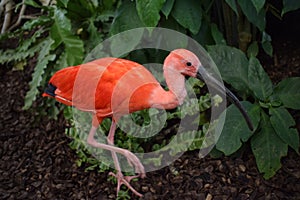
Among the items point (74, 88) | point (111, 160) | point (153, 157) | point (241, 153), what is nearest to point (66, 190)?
point (111, 160)

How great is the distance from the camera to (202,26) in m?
2.44

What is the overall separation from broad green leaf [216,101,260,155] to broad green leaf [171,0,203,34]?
41 cm

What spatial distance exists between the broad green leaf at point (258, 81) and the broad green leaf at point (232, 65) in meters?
0.04

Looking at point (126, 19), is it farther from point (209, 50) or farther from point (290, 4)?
point (290, 4)

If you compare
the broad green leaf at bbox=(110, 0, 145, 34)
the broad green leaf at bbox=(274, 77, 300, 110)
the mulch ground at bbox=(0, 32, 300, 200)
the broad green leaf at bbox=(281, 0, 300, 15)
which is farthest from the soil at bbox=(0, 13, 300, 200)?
the broad green leaf at bbox=(110, 0, 145, 34)

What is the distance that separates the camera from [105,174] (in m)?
2.29

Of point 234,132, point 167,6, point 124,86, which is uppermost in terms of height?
point 167,6

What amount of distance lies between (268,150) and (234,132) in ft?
0.53

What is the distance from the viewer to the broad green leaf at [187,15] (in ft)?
7.30

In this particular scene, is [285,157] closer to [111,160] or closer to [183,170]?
[183,170]

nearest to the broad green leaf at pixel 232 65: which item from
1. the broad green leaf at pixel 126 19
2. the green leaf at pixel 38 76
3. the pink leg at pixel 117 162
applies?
the broad green leaf at pixel 126 19

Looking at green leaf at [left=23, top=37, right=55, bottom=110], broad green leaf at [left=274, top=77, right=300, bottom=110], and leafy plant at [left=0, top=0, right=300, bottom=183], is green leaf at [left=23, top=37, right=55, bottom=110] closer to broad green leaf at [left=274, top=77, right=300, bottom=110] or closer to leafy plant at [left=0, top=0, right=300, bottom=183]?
leafy plant at [left=0, top=0, right=300, bottom=183]

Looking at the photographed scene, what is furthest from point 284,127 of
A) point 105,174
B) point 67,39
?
point 67,39

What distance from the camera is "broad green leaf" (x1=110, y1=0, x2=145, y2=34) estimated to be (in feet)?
7.57
